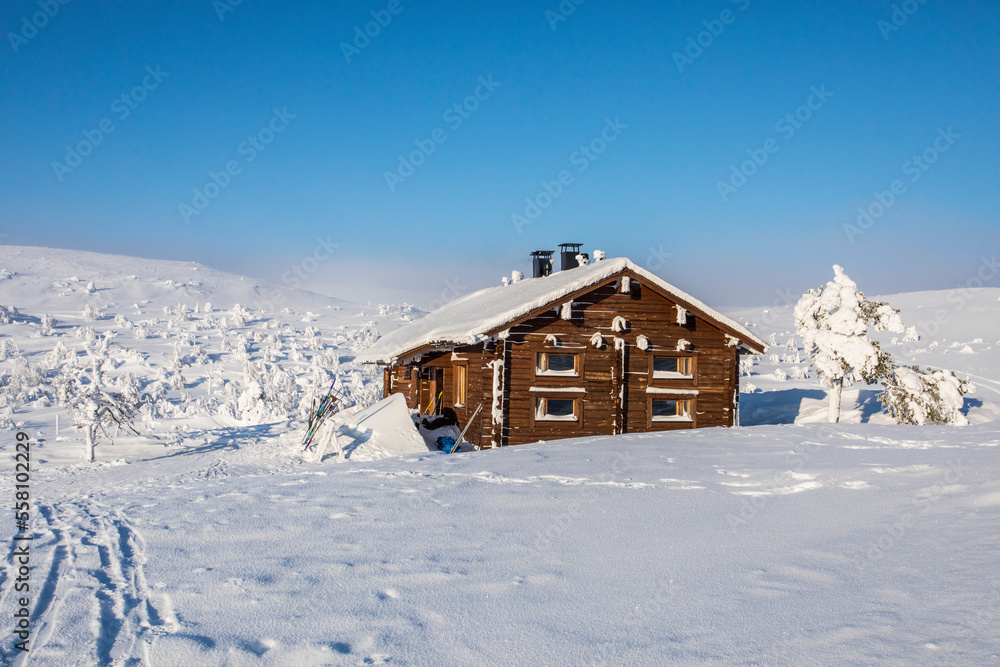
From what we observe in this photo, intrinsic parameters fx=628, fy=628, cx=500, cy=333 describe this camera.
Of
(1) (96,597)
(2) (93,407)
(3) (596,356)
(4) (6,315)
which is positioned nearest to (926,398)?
(3) (596,356)

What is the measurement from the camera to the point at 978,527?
737cm

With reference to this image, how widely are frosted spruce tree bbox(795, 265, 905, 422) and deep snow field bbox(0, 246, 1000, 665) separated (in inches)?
237

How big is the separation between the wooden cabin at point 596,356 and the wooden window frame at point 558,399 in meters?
0.03

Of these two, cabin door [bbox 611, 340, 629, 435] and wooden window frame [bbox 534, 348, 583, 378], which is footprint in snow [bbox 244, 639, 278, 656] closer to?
wooden window frame [bbox 534, 348, 583, 378]

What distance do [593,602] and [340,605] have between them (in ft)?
7.25

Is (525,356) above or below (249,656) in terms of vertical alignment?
above

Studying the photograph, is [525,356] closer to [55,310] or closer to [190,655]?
[190,655]

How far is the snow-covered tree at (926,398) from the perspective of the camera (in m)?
22.7

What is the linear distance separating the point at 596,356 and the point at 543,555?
38.2 ft

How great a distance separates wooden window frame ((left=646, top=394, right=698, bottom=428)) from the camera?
1845cm

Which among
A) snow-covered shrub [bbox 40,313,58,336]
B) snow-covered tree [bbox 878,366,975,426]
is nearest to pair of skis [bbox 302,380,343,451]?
snow-covered tree [bbox 878,366,975,426]

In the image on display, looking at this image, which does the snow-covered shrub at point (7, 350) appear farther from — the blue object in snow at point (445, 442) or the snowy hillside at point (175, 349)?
the blue object in snow at point (445, 442)

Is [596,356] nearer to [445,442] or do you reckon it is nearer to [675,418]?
[675,418]

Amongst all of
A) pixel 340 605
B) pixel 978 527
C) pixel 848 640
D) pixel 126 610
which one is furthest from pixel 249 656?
pixel 978 527
